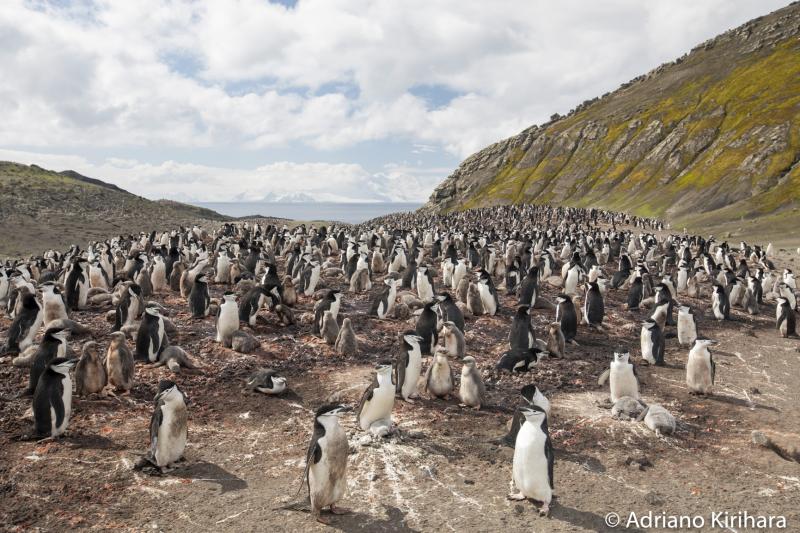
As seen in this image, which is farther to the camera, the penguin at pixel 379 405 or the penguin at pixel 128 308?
the penguin at pixel 128 308

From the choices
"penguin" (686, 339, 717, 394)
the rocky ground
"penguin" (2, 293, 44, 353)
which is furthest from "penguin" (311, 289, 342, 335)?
"penguin" (686, 339, 717, 394)

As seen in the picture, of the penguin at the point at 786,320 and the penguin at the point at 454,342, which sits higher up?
the penguin at the point at 786,320

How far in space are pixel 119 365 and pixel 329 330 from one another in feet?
15.5

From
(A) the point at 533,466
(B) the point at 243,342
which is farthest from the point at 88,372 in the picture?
(A) the point at 533,466

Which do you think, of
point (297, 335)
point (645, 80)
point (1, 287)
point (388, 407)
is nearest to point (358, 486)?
point (388, 407)

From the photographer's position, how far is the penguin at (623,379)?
1020 centimetres

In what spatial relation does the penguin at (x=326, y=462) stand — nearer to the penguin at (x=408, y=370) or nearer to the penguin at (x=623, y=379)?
the penguin at (x=408, y=370)

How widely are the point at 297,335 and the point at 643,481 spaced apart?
877 cm

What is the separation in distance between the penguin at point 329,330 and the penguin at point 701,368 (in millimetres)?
7668

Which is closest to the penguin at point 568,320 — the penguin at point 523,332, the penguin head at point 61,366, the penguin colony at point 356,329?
the penguin colony at point 356,329

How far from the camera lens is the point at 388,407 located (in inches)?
344

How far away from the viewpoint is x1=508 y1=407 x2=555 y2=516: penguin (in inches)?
268

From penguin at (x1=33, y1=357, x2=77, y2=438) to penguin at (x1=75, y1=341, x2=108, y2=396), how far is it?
1.29 m

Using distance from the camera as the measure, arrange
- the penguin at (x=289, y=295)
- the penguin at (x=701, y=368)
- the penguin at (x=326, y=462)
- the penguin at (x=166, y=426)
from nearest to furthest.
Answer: the penguin at (x=326, y=462), the penguin at (x=166, y=426), the penguin at (x=701, y=368), the penguin at (x=289, y=295)
